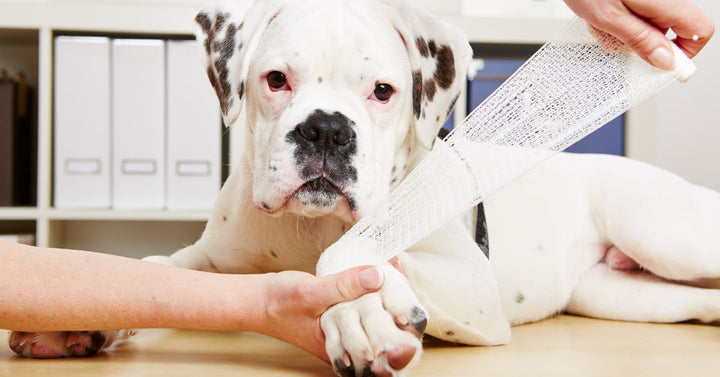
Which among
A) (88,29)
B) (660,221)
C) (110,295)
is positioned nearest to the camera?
(110,295)

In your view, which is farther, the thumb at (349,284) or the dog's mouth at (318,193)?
the dog's mouth at (318,193)

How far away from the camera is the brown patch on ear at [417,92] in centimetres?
128

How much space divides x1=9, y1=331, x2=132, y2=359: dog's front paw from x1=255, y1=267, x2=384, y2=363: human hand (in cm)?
28

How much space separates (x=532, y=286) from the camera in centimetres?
158

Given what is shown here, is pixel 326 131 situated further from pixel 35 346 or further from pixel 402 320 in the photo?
pixel 35 346

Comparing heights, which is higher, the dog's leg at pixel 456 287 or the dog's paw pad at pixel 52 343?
the dog's leg at pixel 456 287

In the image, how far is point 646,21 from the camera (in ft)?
3.53

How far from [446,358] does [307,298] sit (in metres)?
0.32

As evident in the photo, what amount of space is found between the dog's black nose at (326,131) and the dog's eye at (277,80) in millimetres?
126

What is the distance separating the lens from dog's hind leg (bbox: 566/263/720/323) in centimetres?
155

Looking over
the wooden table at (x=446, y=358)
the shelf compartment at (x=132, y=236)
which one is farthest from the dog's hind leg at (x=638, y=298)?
the shelf compartment at (x=132, y=236)

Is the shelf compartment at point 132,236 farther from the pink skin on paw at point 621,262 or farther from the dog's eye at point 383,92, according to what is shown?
the dog's eye at point 383,92

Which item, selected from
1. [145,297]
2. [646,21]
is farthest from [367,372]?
[646,21]

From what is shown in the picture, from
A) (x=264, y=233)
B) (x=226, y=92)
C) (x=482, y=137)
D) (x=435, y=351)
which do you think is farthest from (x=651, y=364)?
(x=226, y=92)
